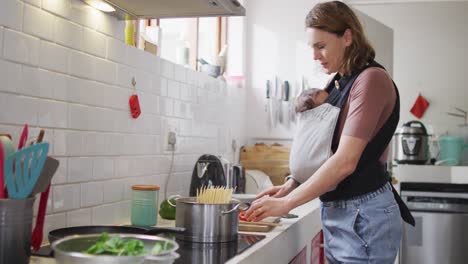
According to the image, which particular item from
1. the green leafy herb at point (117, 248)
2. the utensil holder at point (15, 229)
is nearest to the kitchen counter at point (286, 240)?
the green leafy herb at point (117, 248)

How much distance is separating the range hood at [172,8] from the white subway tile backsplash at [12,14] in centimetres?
39

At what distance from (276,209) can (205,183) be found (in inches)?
27.4

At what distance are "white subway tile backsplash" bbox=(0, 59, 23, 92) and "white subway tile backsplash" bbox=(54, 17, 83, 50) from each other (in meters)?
0.19

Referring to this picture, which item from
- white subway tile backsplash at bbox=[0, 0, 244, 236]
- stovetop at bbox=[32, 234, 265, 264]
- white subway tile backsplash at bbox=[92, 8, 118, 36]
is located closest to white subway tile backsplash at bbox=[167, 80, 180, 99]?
white subway tile backsplash at bbox=[0, 0, 244, 236]

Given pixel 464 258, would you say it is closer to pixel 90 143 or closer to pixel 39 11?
pixel 90 143

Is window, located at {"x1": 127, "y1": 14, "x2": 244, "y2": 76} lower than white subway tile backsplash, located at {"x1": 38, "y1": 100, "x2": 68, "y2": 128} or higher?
higher

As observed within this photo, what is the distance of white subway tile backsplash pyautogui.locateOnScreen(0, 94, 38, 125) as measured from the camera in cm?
124

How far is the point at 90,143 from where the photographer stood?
1.61 metres

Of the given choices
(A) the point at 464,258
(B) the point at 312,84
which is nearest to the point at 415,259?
(A) the point at 464,258

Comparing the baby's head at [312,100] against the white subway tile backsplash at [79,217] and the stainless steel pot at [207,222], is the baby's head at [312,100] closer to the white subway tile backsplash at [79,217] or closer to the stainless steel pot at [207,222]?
the stainless steel pot at [207,222]

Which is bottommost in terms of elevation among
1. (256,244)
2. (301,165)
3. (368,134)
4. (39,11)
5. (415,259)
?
(415,259)

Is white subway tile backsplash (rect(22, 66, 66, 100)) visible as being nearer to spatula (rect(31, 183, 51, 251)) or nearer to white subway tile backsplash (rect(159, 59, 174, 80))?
spatula (rect(31, 183, 51, 251))

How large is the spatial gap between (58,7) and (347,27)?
89 cm

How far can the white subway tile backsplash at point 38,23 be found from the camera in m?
1.31
